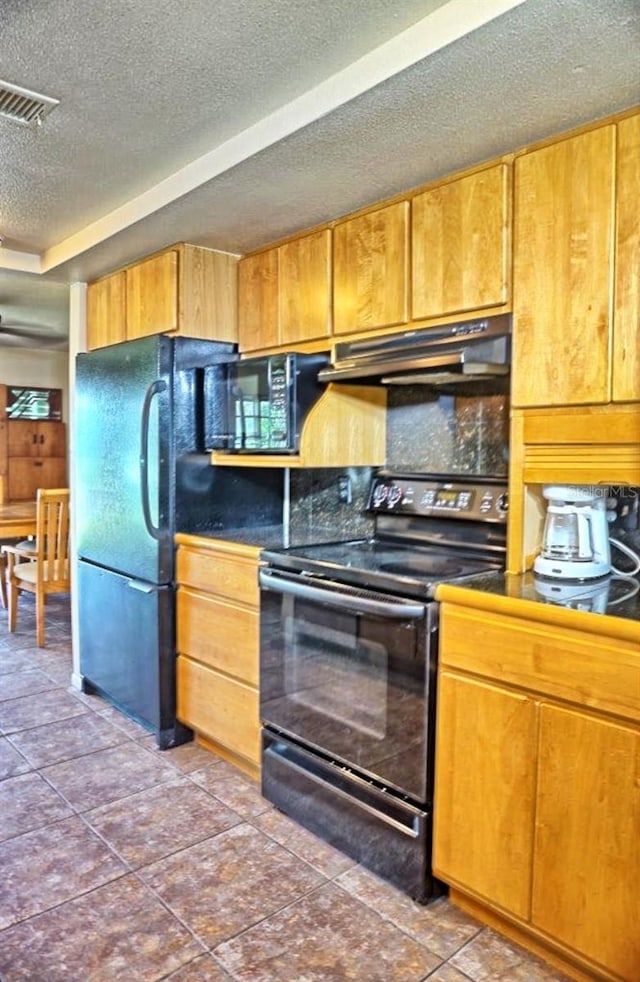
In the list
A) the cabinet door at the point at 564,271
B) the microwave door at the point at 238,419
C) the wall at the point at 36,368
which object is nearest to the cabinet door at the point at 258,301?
the microwave door at the point at 238,419

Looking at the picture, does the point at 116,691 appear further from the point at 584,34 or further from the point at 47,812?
the point at 584,34

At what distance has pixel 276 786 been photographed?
2.36 m

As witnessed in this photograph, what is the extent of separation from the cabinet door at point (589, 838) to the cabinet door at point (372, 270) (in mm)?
1369

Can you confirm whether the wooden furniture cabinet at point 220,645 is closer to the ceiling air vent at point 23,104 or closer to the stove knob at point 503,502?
the stove knob at point 503,502

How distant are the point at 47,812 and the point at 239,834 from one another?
2.30ft

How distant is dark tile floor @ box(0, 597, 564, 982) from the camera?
5.45 feet

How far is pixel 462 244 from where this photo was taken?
205cm

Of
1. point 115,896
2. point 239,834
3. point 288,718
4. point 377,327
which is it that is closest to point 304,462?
point 377,327

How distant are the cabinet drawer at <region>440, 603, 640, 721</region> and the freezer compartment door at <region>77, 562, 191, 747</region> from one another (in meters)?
1.48

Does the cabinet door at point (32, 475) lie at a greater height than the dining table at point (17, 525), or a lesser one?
greater

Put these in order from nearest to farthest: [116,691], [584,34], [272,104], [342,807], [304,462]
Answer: [584,34]
[272,104]
[342,807]
[304,462]
[116,691]

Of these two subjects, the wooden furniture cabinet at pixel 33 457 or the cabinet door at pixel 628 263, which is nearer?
the cabinet door at pixel 628 263

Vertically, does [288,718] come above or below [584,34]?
below

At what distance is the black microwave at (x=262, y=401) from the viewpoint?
2469 mm
